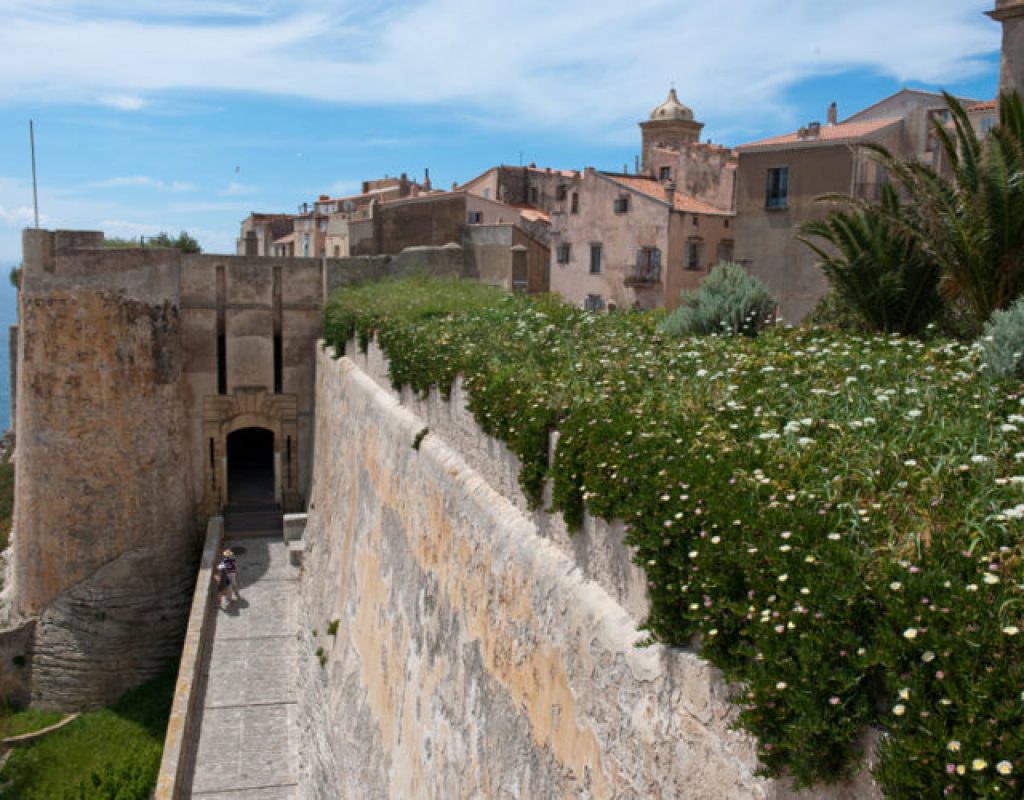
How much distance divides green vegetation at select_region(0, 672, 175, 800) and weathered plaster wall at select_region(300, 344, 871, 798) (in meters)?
3.80

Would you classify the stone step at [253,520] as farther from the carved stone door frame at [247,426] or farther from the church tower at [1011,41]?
the church tower at [1011,41]

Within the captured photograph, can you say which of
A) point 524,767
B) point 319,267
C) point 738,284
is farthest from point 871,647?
point 319,267

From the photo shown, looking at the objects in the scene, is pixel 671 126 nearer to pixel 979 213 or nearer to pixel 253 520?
pixel 253 520

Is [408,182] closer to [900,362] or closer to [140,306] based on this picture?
[140,306]

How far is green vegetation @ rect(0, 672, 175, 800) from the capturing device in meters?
13.1

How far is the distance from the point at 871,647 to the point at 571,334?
5985mm

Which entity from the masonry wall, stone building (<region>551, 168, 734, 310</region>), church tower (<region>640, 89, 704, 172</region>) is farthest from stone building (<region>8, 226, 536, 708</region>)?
church tower (<region>640, 89, 704, 172</region>)

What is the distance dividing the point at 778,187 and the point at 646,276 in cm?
487

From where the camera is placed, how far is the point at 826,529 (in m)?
2.81

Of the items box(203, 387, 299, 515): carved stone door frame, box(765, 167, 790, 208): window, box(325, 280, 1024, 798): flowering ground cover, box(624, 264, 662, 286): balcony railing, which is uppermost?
box(765, 167, 790, 208): window

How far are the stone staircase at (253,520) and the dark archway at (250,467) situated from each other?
332 millimetres

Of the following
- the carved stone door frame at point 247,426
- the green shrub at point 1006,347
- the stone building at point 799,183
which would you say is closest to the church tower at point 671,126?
the stone building at point 799,183

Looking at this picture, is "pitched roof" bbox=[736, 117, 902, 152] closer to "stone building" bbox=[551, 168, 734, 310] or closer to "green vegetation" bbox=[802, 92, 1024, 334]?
"stone building" bbox=[551, 168, 734, 310]

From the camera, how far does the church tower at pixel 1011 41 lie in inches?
430
